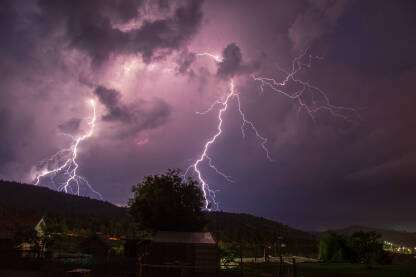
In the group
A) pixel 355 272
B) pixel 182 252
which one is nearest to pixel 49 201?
pixel 182 252

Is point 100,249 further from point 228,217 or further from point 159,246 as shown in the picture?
point 228,217

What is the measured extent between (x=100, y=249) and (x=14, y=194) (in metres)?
81.3

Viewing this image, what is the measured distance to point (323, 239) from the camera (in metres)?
40.9

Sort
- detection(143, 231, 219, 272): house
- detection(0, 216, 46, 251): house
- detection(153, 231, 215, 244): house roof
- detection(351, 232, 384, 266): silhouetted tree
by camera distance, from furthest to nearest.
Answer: detection(351, 232, 384, 266): silhouetted tree
detection(0, 216, 46, 251): house
detection(153, 231, 215, 244): house roof
detection(143, 231, 219, 272): house

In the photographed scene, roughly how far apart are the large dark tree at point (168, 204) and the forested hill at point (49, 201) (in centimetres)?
7420

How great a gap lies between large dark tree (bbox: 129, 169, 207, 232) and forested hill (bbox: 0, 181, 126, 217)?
74.2m

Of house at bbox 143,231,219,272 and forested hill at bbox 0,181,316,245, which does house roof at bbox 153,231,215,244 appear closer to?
house at bbox 143,231,219,272

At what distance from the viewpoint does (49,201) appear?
99.7m

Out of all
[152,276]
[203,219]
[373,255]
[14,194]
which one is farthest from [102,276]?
[14,194]

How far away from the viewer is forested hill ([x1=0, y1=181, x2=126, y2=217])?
313ft

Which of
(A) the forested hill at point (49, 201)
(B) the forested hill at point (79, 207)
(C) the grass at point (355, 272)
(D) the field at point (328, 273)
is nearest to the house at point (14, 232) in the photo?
(D) the field at point (328, 273)

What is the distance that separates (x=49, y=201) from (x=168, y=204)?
88566 mm

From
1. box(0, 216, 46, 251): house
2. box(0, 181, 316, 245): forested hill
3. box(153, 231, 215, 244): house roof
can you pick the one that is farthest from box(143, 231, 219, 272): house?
box(0, 181, 316, 245): forested hill

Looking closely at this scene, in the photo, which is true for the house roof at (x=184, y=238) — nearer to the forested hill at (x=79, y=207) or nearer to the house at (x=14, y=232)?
the house at (x=14, y=232)
